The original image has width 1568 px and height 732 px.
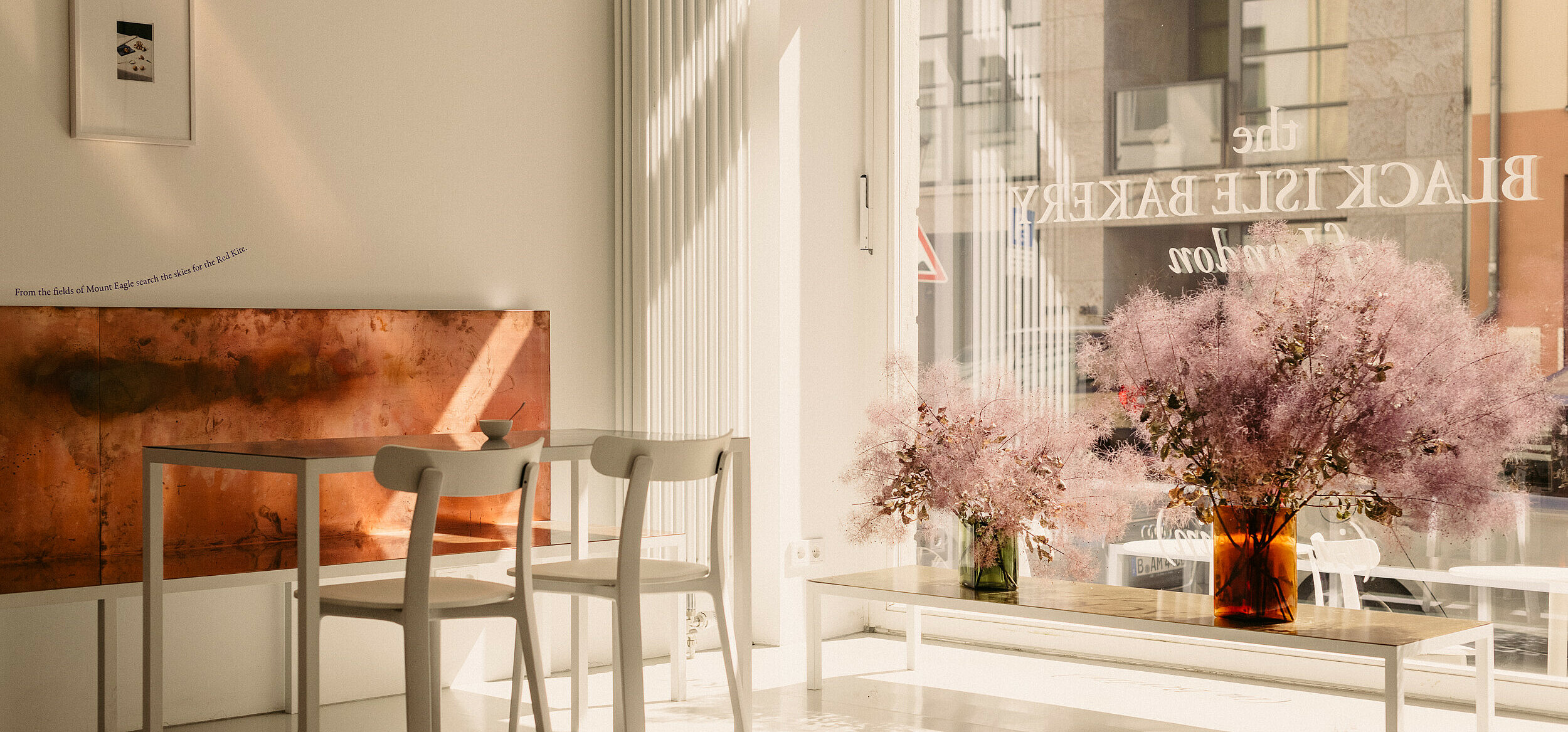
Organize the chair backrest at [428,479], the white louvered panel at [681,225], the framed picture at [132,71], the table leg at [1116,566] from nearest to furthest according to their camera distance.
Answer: the chair backrest at [428,479]
the framed picture at [132,71]
the table leg at [1116,566]
the white louvered panel at [681,225]

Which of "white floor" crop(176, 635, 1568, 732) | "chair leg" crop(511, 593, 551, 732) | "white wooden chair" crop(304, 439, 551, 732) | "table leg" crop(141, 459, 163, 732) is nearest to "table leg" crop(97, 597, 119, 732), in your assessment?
"table leg" crop(141, 459, 163, 732)

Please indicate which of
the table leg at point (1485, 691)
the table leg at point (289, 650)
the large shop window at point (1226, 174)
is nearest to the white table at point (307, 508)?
the table leg at point (289, 650)

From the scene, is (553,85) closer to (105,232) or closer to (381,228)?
(381,228)

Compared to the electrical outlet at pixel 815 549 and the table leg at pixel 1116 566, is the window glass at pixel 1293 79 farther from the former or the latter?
the electrical outlet at pixel 815 549

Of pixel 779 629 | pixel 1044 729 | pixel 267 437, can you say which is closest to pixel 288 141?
pixel 267 437

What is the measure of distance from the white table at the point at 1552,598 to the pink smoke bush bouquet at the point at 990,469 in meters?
1.12

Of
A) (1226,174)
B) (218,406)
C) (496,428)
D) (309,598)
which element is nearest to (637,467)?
(496,428)

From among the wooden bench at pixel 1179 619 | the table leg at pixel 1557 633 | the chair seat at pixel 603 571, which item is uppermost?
the chair seat at pixel 603 571

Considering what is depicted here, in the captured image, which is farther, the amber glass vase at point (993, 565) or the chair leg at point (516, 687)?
the amber glass vase at point (993, 565)

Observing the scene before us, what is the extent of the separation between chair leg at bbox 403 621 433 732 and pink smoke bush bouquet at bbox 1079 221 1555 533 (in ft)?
5.64

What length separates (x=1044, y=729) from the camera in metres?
4.01

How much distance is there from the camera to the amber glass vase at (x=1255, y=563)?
133 inches

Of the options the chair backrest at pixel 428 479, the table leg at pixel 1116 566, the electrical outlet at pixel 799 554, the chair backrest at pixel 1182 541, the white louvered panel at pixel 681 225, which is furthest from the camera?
the electrical outlet at pixel 799 554

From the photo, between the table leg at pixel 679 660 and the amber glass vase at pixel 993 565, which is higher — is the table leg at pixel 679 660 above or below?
below
